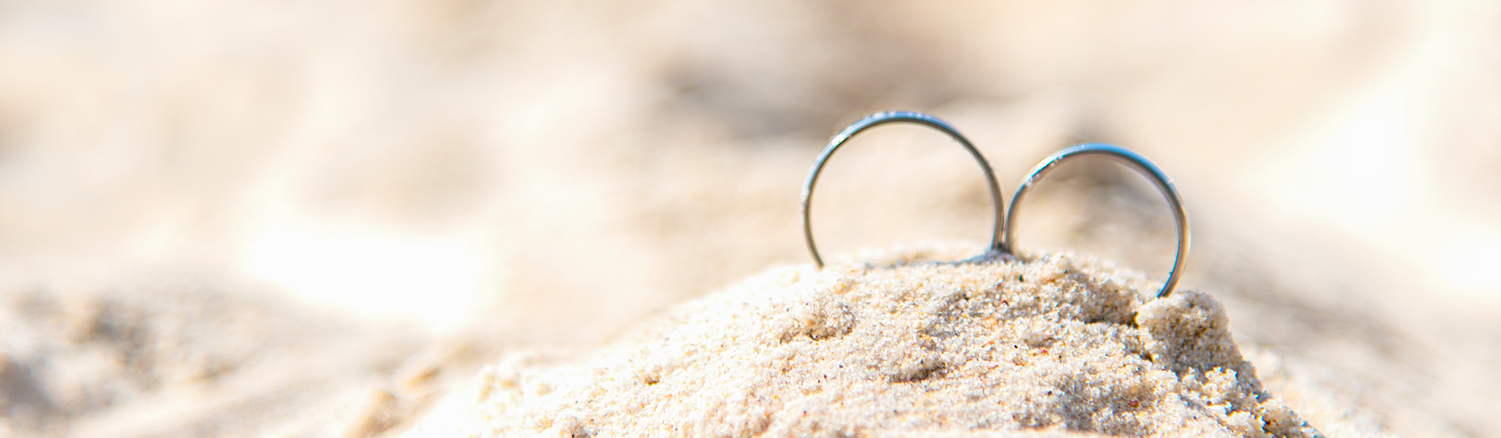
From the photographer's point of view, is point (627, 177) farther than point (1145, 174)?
Yes

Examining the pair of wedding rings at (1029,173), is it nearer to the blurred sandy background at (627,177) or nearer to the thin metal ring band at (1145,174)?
the thin metal ring band at (1145,174)

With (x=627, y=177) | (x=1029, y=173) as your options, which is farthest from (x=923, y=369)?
(x=627, y=177)

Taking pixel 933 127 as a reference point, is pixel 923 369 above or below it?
below

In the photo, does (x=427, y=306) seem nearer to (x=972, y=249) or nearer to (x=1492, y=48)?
(x=972, y=249)

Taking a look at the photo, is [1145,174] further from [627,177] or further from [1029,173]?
[627,177]

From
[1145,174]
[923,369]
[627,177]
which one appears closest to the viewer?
[923,369]

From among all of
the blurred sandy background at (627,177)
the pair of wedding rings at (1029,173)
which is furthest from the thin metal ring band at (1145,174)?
the blurred sandy background at (627,177)
